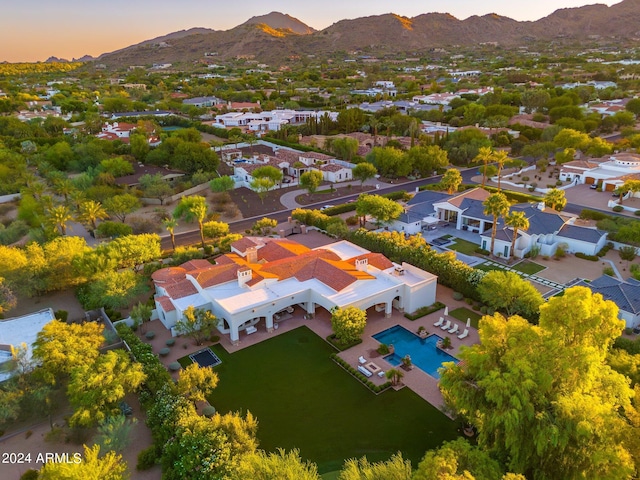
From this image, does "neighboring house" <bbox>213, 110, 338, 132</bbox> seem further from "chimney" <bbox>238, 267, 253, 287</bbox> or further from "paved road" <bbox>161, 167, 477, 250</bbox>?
"chimney" <bbox>238, 267, 253, 287</bbox>

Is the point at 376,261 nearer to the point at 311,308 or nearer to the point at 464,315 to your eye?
the point at 311,308

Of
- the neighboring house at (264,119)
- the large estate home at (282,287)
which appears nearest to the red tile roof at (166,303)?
the large estate home at (282,287)

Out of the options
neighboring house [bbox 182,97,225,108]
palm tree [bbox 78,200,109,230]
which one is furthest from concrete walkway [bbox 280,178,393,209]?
neighboring house [bbox 182,97,225,108]

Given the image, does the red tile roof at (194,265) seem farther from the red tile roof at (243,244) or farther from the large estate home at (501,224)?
the large estate home at (501,224)

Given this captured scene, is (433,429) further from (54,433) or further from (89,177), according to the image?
(89,177)

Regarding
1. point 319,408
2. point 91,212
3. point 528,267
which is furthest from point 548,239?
point 91,212

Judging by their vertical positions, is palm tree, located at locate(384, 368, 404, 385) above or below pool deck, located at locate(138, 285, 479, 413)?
above
